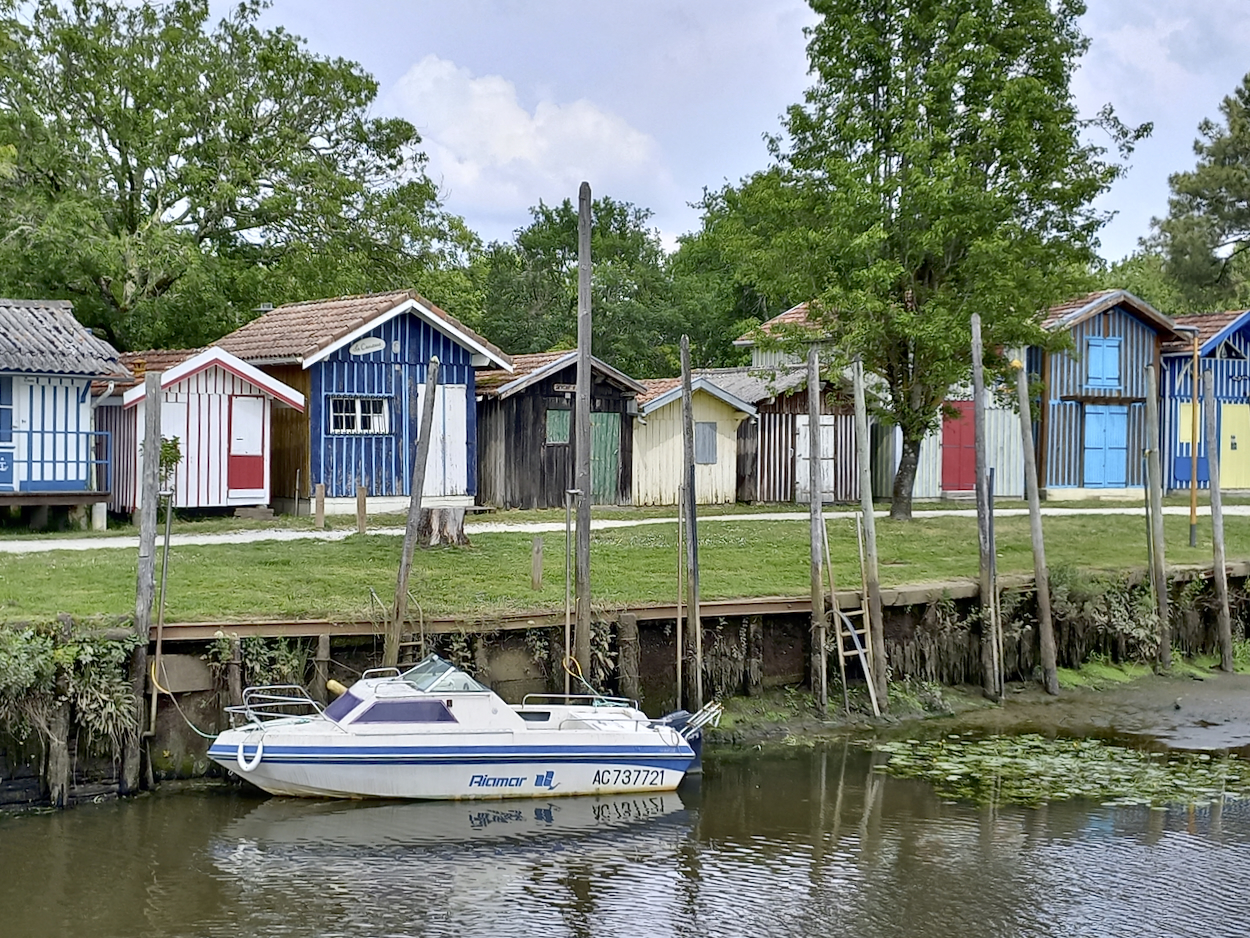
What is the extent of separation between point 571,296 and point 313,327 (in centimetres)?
2471

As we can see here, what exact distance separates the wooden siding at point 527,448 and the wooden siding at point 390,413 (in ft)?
2.03

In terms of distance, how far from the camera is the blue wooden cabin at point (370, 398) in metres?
26.9

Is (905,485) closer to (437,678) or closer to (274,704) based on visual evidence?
(437,678)

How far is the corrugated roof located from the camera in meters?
23.2

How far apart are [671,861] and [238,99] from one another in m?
25.6

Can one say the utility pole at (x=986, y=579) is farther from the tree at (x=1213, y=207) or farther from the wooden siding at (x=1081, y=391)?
the tree at (x=1213, y=207)

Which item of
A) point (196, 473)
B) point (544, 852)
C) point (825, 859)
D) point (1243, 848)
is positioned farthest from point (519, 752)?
point (196, 473)

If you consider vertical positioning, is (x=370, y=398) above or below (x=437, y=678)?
above

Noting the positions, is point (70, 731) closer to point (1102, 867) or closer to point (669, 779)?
point (669, 779)

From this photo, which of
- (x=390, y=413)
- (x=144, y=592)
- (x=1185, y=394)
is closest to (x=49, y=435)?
(x=390, y=413)

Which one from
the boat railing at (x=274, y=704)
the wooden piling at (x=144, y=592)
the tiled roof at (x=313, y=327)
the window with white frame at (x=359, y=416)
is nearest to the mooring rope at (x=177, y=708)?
the wooden piling at (x=144, y=592)

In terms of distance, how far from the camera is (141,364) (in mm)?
27375

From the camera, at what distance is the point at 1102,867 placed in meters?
13.1

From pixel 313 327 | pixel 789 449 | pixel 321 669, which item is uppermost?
pixel 313 327
